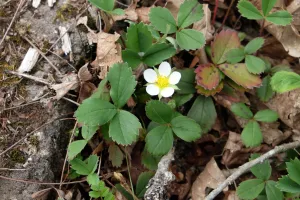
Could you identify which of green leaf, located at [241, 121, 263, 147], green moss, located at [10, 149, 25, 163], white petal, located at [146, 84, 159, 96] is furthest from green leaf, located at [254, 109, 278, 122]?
green moss, located at [10, 149, 25, 163]

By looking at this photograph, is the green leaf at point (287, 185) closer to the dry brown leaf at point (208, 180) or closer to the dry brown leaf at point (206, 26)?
the dry brown leaf at point (208, 180)

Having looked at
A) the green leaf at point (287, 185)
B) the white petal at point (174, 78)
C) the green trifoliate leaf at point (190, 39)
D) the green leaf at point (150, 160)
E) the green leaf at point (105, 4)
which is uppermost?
the green leaf at point (105, 4)

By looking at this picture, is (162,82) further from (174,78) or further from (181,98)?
(181,98)

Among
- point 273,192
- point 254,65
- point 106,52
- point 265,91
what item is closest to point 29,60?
point 106,52

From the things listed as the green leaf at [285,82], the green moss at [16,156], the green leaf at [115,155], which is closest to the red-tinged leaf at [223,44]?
the green leaf at [285,82]

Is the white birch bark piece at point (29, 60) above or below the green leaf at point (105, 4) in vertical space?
below

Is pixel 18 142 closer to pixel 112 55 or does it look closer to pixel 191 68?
pixel 112 55
